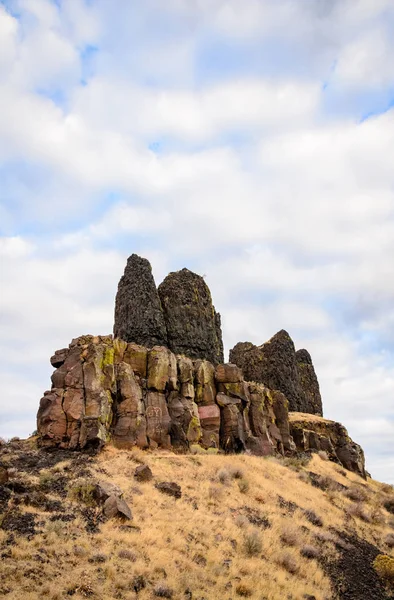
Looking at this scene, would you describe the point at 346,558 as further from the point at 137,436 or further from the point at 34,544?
the point at 34,544

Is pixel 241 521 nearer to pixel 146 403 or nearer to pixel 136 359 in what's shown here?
pixel 146 403

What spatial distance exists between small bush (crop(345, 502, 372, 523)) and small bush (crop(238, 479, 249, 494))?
343 inches

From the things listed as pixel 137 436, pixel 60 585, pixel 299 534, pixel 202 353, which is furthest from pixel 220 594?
pixel 202 353

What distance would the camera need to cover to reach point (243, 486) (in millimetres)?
31797

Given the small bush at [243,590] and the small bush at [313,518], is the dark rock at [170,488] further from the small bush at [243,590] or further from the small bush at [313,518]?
the small bush at [313,518]

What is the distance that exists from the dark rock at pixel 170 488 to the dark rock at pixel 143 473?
0.76 meters

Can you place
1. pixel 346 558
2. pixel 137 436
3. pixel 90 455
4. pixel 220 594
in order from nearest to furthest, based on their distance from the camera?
1. pixel 220 594
2. pixel 346 558
3. pixel 90 455
4. pixel 137 436

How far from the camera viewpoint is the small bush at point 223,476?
31.8 metres

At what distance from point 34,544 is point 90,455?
11.9 m

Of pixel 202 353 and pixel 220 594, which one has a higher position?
pixel 202 353

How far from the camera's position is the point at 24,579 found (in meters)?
15.6

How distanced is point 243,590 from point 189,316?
3311 centimetres

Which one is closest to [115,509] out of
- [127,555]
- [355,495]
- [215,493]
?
[127,555]

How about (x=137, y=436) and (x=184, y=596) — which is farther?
(x=137, y=436)
